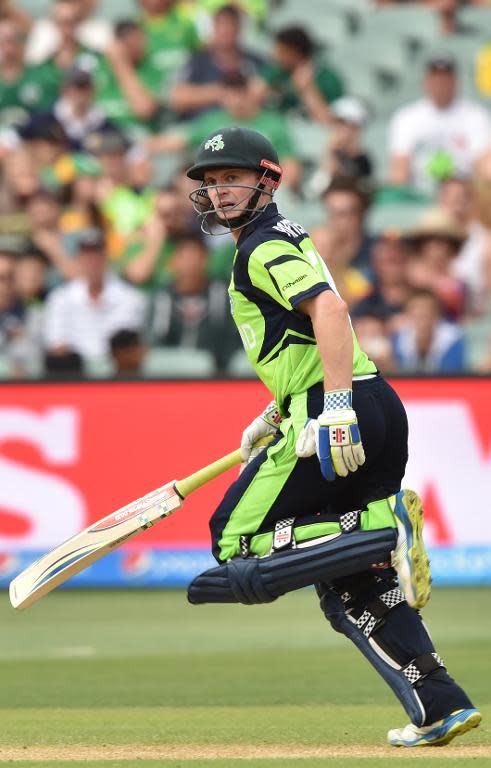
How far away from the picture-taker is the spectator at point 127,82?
47.2 ft

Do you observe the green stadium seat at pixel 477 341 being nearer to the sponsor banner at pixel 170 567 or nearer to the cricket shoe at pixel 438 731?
the sponsor banner at pixel 170 567

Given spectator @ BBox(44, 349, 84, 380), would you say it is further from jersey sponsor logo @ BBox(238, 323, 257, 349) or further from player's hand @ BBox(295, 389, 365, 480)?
player's hand @ BBox(295, 389, 365, 480)

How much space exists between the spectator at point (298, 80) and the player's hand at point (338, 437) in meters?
9.98

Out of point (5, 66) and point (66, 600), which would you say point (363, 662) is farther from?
point (5, 66)

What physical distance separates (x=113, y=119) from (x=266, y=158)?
31.3 ft

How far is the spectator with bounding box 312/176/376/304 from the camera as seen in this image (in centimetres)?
1232

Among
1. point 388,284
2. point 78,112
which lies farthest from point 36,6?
point 388,284

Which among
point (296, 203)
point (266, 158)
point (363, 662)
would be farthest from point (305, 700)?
point (296, 203)

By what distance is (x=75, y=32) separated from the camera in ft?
48.4

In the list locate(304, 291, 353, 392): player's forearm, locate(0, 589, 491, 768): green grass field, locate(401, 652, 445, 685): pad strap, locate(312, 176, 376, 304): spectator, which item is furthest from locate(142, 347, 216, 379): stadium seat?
locate(304, 291, 353, 392): player's forearm

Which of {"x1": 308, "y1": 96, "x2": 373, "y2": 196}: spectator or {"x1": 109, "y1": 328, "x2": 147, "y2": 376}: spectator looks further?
{"x1": 308, "y1": 96, "x2": 373, "y2": 196}: spectator

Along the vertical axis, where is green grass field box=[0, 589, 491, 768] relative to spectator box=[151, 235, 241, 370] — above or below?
below

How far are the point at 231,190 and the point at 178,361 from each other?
6.78 m

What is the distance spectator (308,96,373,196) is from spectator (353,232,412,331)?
3.51 feet
